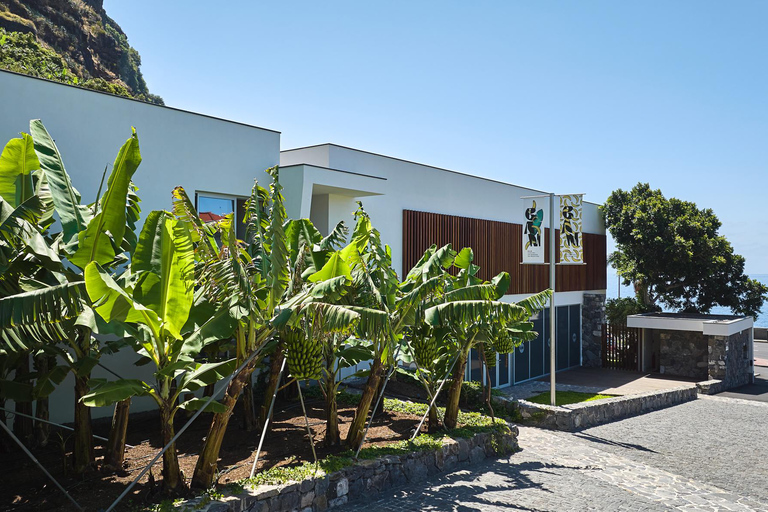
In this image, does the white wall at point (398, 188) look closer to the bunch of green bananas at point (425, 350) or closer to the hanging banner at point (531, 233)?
the hanging banner at point (531, 233)

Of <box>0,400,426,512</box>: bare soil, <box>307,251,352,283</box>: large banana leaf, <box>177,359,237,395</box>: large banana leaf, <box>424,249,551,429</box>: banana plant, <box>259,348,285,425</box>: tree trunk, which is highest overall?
<box>307,251,352,283</box>: large banana leaf

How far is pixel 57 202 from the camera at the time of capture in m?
7.07

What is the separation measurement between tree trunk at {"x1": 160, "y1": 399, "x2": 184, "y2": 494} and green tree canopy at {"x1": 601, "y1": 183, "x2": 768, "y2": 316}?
24.3 metres

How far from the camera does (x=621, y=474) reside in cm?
1104

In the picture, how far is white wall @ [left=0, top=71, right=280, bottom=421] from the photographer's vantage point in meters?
9.78

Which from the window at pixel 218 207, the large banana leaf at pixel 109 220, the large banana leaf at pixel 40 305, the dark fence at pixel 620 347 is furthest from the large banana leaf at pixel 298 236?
the dark fence at pixel 620 347

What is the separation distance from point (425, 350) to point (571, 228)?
7.39 meters

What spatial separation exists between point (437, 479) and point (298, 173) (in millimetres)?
6936

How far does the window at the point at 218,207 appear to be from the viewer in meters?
12.2

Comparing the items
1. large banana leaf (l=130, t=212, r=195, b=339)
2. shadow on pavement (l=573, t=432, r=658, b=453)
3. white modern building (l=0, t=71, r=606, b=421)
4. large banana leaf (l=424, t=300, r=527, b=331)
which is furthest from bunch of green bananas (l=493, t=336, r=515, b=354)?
large banana leaf (l=130, t=212, r=195, b=339)

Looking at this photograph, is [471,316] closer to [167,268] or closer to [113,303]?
[167,268]

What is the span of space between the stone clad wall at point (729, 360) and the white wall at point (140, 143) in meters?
18.2

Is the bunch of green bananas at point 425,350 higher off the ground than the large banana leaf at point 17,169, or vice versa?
the large banana leaf at point 17,169

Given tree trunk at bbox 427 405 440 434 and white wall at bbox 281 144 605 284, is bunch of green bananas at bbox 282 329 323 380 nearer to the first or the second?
tree trunk at bbox 427 405 440 434
